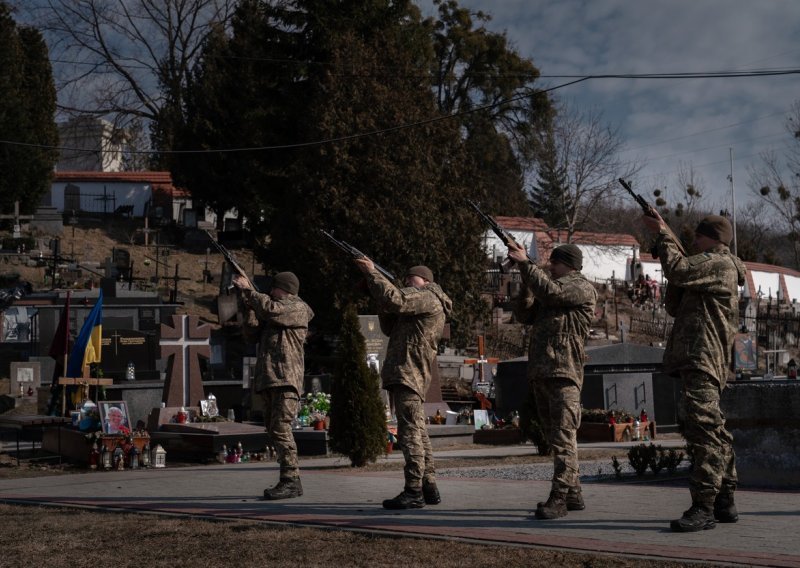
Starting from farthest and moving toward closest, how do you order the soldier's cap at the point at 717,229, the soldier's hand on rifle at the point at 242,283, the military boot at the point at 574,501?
the soldier's hand on rifle at the point at 242,283 < the military boot at the point at 574,501 < the soldier's cap at the point at 717,229

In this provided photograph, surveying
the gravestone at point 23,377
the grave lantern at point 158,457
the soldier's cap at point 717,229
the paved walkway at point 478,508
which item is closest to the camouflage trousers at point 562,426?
the paved walkway at point 478,508

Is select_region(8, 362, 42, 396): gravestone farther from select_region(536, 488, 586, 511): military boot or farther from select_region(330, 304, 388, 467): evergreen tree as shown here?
select_region(536, 488, 586, 511): military boot

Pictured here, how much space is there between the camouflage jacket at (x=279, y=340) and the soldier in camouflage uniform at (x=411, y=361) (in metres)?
1.02

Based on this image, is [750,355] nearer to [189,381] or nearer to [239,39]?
[189,381]

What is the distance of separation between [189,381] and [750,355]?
18.4m

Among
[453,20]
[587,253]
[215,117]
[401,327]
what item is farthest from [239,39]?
[401,327]

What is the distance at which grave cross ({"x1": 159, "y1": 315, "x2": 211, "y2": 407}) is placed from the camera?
57.2 ft

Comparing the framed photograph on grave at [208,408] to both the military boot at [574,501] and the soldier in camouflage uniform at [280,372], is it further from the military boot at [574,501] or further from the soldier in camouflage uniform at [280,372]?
the military boot at [574,501]

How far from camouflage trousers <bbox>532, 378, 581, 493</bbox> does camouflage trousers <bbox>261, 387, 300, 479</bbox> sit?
2.40 meters

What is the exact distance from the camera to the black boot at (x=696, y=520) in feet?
20.6

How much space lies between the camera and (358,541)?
6.38 m

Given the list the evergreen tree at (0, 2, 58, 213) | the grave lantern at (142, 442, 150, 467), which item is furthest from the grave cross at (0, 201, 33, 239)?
the grave lantern at (142, 442, 150, 467)

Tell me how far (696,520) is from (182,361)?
41.2ft

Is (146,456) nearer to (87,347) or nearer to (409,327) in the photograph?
(87,347)
